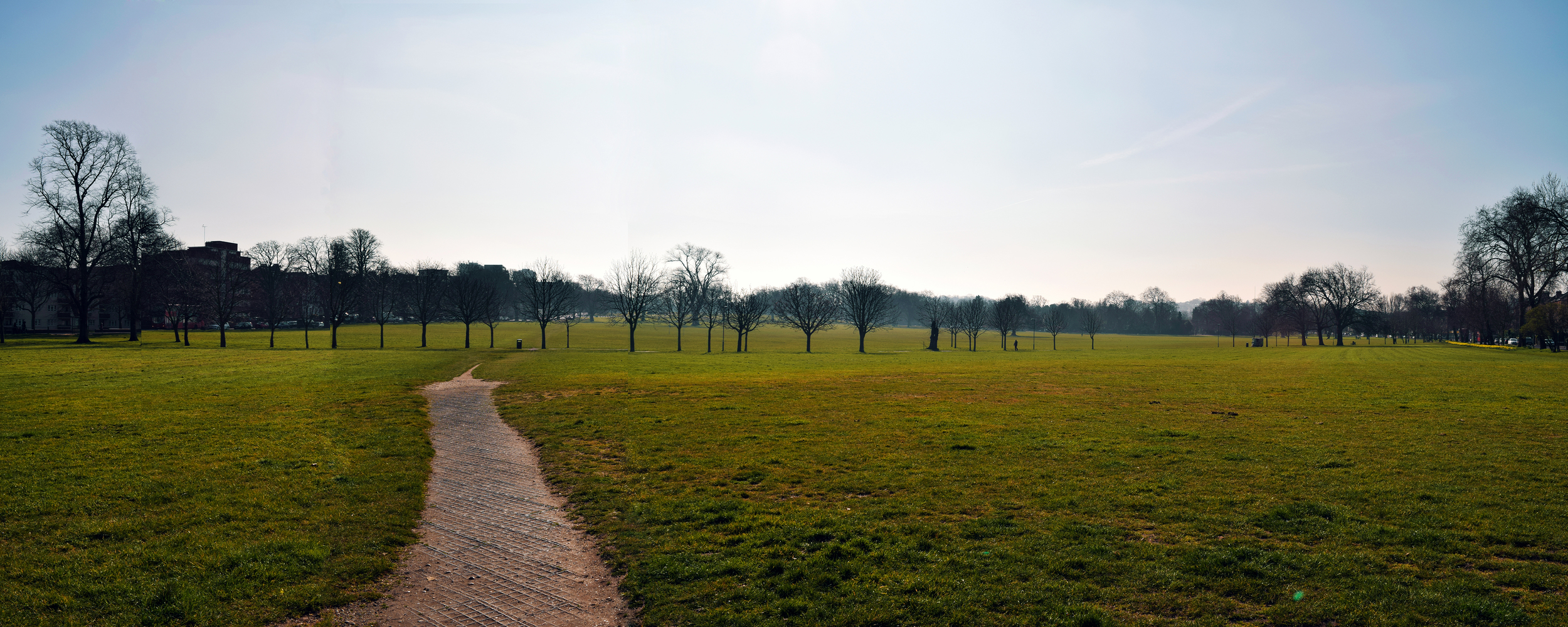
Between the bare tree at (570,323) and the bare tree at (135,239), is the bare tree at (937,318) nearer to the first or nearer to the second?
the bare tree at (570,323)

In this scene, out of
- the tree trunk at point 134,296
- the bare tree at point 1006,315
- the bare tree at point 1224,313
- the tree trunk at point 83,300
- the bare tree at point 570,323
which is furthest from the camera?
the bare tree at point 1224,313

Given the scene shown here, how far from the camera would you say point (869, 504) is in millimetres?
9000

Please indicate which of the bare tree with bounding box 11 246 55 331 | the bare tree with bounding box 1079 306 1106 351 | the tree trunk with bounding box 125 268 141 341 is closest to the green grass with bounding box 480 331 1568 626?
the tree trunk with bounding box 125 268 141 341

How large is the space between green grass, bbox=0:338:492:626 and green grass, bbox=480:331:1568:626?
277cm

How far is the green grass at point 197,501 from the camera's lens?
19.7 ft

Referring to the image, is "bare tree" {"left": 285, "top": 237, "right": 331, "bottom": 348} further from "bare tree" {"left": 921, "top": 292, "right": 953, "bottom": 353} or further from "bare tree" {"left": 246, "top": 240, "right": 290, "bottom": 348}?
"bare tree" {"left": 921, "top": 292, "right": 953, "bottom": 353}

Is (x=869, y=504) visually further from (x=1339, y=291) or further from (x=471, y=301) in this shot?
(x=1339, y=291)

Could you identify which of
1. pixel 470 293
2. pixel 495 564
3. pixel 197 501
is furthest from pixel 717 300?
pixel 495 564

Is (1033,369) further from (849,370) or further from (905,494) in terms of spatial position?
(905,494)

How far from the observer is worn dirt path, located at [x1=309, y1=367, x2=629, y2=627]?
5867mm

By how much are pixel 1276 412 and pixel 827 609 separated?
680 inches

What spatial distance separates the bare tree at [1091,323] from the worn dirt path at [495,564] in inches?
2801

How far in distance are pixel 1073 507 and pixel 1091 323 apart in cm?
9154

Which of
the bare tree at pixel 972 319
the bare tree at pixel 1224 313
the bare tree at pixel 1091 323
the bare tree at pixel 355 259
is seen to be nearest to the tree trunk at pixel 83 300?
the bare tree at pixel 355 259
